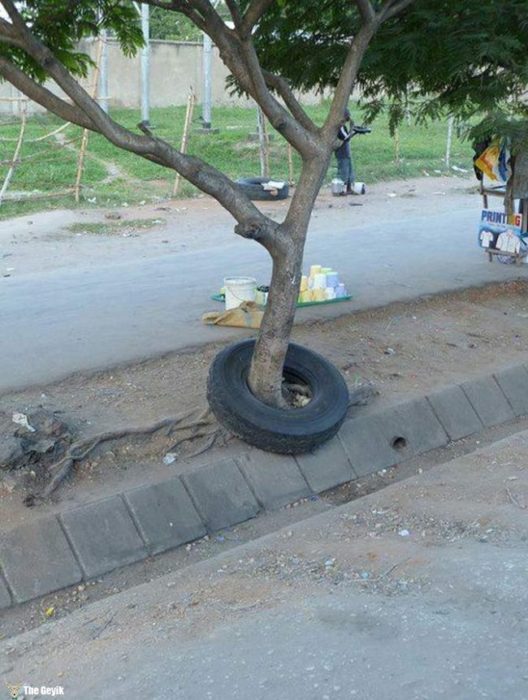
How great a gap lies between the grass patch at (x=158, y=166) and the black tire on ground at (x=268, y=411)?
9593 millimetres

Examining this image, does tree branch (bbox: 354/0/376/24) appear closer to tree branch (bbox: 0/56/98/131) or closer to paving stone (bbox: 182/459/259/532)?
tree branch (bbox: 0/56/98/131)

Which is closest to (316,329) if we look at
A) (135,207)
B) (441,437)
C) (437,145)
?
(441,437)

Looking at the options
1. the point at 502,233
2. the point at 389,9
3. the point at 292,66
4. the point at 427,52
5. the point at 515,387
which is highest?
the point at 389,9

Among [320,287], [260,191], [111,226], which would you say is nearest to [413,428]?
[320,287]

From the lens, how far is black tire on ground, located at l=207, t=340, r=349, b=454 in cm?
612

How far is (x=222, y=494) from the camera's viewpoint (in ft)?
19.5

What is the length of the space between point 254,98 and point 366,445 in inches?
95.5

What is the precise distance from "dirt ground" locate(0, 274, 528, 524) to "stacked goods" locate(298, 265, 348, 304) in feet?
1.42

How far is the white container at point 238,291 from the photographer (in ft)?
28.2

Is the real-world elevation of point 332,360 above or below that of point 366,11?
below

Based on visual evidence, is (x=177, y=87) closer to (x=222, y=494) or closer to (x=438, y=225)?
(x=438, y=225)

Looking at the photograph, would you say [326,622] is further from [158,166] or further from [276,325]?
[158,166]

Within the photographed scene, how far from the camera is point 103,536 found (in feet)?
17.7

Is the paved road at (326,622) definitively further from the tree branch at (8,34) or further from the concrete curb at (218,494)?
the tree branch at (8,34)
